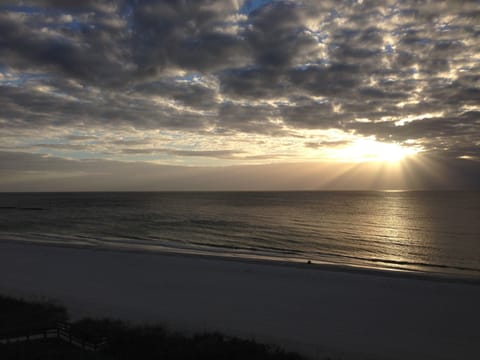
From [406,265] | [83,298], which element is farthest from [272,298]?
[406,265]

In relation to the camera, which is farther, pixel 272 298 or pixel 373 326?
pixel 272 298

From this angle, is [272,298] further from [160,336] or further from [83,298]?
[83,298]

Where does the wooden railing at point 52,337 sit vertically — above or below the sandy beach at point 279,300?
above

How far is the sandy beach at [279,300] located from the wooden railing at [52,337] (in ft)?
10.3

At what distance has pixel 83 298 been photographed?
15672 mm

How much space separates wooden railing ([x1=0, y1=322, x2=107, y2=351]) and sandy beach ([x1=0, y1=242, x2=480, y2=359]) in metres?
3.15

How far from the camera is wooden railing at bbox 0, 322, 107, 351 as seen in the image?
9315 millimetres

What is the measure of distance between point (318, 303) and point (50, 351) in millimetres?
10962

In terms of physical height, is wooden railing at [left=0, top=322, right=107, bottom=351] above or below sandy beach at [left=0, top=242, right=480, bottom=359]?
above

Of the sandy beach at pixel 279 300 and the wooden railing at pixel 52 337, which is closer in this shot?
the wooden railing at pixel 52 337

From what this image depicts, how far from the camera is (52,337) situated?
9.74 metres

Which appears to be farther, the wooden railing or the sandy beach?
the sandy beach

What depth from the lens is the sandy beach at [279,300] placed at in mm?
11506

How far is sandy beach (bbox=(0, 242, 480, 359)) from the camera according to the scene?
11.5 meters
